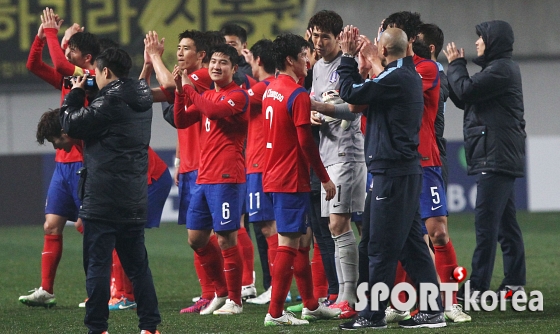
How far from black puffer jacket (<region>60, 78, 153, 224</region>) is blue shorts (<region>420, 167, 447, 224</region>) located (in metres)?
2.05

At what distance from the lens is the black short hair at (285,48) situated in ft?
20.6

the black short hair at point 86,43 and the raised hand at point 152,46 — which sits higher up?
the black short hair at point 86,43

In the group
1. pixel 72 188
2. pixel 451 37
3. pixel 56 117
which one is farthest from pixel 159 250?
pixel 451 37

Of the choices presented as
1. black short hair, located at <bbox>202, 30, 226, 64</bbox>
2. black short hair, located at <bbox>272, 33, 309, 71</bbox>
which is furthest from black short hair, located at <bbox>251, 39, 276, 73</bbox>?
black short hair, located at <bbox>272, 33, 309, 71</bbox>

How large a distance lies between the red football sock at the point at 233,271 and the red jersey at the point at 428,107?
61.8 inches

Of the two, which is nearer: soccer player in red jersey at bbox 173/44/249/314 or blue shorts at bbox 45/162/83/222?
soccer player in red jersey at bbox 173/44/249/314

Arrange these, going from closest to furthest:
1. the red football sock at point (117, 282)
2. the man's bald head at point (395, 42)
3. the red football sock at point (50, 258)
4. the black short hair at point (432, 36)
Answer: the man's bald head at point (395, 42) → the black short hair at point (432, 36) → the red football sock at point (50, 258) → the red football sock at point (117, 282)

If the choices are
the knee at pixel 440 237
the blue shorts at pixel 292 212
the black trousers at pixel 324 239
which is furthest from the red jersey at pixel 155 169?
the knee at pixel 440 237

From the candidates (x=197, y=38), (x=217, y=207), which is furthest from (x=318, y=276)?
(x=197, y=38)

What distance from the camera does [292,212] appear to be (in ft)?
20.5

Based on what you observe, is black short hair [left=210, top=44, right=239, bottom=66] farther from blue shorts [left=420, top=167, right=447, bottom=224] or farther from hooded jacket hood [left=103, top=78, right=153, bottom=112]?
blue shorts [left=420, top=167, right=447, bottom=224]

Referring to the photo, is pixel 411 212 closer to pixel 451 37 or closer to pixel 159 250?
pixel 159 250

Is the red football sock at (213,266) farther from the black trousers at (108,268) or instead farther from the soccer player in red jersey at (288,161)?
the black trousers at (108,268)

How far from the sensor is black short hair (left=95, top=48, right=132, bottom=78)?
5.58 meters
